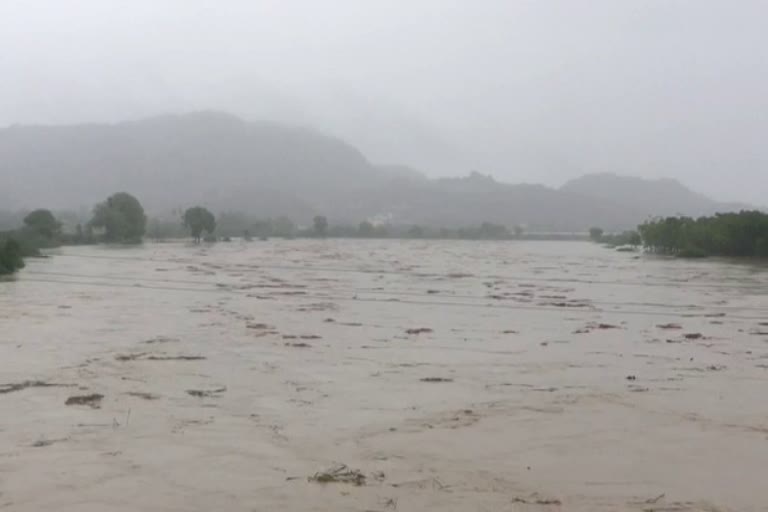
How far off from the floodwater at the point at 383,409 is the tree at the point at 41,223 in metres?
35.5

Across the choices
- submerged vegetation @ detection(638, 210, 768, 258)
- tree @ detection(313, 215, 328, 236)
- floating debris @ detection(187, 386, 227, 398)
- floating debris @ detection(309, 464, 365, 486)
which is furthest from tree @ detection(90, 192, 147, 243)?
floating debris @ detection(309, 464, 365, 486)

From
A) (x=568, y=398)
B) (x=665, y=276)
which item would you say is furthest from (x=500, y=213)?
(x=568, y=398)

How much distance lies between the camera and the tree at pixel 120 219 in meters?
57.0

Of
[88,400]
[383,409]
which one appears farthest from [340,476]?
[88,400]

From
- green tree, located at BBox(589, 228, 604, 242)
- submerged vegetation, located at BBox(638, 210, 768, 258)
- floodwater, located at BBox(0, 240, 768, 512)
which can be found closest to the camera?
floodwater, located at BBox(0, 240, 768, 512)

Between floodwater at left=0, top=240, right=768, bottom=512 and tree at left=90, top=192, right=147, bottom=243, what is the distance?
44.4m

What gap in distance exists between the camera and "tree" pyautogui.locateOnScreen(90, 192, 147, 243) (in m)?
57.0

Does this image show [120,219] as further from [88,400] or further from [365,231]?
[88,400]

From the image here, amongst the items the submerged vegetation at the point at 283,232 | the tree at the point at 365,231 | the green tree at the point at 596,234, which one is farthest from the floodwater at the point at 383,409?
the tree at the point at 365,231

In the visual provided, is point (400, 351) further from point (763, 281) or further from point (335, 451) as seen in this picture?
point (763, 281)

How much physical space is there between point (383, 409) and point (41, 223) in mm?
45928

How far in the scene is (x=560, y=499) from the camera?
4.41m

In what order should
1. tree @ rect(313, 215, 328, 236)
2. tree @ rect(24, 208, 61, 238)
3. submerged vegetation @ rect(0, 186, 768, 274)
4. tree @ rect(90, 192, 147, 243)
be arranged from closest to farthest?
submerged vegetation @ rect(0, 186, 768, 274)
tree @ rect(24, 208, 61, 238)
tree @ rect(90, 192, 147, 243)
tree @ rect(313, 215, 328, 236)

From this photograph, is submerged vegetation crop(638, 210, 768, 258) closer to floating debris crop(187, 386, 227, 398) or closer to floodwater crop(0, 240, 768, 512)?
floodwater crop(0, 240, 768, 512)
